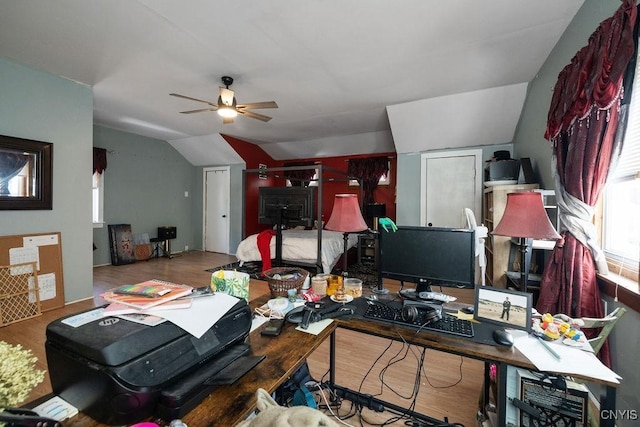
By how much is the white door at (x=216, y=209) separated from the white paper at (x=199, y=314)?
5496 millimetres

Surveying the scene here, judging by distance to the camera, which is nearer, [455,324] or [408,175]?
[455,324]

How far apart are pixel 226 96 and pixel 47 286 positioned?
2.81 meters

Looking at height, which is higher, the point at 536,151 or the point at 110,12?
the point at 110,12

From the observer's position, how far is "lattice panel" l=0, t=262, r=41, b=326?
2.58 m

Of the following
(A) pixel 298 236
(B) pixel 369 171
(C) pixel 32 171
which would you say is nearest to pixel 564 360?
(A) pixel 298 236

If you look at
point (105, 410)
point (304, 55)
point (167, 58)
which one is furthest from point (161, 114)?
point (105, 410)

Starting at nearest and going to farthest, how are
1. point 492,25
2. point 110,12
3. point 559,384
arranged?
point 559,384 → point 110,12 → point 492,25

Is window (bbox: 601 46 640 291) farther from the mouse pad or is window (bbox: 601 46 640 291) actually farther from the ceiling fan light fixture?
the ceiling fan light fixture

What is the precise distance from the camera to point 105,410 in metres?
0.64

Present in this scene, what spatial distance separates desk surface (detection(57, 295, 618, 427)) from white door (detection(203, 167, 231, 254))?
17.9ft

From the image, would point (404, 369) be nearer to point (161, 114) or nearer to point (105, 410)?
point (105, 410)

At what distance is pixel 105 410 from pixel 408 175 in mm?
4666

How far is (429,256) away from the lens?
1.42 meters

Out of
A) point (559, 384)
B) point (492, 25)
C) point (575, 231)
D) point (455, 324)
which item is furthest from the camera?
point (492, 25)
